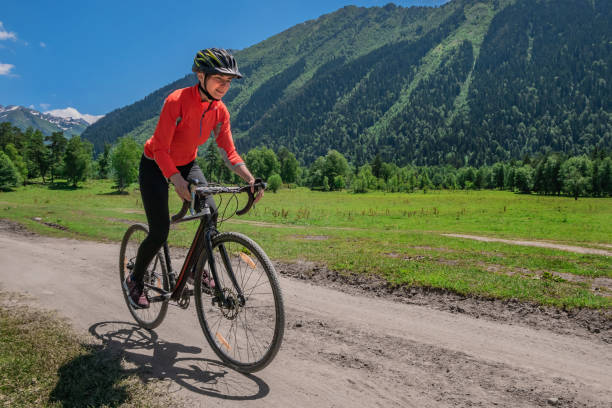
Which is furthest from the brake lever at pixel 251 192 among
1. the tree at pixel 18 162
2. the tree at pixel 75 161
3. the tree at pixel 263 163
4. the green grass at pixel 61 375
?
the tree at pixel 263 163

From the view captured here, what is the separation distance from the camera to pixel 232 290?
4.30m

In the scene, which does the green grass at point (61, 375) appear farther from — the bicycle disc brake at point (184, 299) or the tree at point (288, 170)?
the tree at point (288, 170)

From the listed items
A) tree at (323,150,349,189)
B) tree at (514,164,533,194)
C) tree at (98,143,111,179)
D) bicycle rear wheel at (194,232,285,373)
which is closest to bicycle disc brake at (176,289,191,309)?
bicycle rear wheel at (194,232,285,373)

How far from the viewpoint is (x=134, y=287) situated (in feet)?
17.7

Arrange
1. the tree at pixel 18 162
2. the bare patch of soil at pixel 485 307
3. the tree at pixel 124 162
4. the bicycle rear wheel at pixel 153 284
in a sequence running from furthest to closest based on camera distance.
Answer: the tree at pixel 18 162 < the tree at pixel 124 162 < the bare patch of soil at pixel 485 307 < the bicycle rear wheel at pixel 153 284

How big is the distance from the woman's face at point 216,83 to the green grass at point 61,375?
10.9 ft

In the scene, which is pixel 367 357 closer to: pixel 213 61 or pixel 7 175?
pixel 213 61

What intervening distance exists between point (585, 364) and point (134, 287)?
625 centimetres

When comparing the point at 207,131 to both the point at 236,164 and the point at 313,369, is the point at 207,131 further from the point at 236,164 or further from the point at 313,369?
the point at 313,369

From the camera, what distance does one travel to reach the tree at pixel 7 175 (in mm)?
67812

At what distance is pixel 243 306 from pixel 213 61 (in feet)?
9.17

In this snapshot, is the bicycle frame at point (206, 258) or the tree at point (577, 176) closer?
the bicycle frame at point (206, 258)

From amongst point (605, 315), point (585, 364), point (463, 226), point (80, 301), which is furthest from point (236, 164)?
point (463, 226)

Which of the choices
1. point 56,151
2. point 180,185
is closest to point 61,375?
point 180,185
